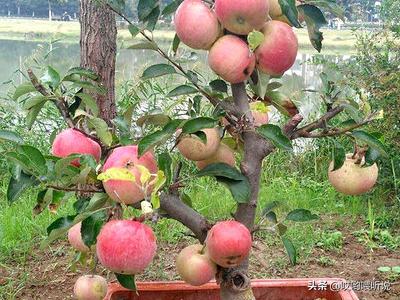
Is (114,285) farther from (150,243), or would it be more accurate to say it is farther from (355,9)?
(355,9)

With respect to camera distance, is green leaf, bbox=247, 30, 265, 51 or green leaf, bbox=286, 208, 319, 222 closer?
green leaf, bbox=247, 30, 265, 51

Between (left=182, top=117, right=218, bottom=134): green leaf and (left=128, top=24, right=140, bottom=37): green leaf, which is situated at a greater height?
(left=128, top=24, right=140, bottom=37): green leaf

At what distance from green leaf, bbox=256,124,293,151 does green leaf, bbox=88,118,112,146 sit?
28 centimetres

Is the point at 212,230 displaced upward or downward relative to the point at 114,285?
upward

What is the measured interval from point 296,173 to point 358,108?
2.36 metres

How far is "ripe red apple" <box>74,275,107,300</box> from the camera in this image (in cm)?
148

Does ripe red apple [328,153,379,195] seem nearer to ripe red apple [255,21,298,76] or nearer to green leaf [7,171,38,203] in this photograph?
ripe red apple [255,21,298,76]

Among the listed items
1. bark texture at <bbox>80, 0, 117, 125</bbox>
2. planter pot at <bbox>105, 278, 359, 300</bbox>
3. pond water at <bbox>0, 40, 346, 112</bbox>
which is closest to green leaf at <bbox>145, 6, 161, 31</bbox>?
planter pot at <bbox>105, 278, 359, 300</bbox>

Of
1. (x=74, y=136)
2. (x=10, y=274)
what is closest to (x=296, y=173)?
(x=10, y=274)

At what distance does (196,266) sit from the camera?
1.21 meters

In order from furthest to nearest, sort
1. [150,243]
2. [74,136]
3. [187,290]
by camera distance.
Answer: [187,290] < [74,136] < [150,243]

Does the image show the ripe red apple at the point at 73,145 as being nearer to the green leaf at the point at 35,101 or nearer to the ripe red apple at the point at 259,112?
the green leaf at the point at 35,101

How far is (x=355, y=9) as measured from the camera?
4352 millimetres

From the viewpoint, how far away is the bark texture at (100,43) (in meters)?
2.75
